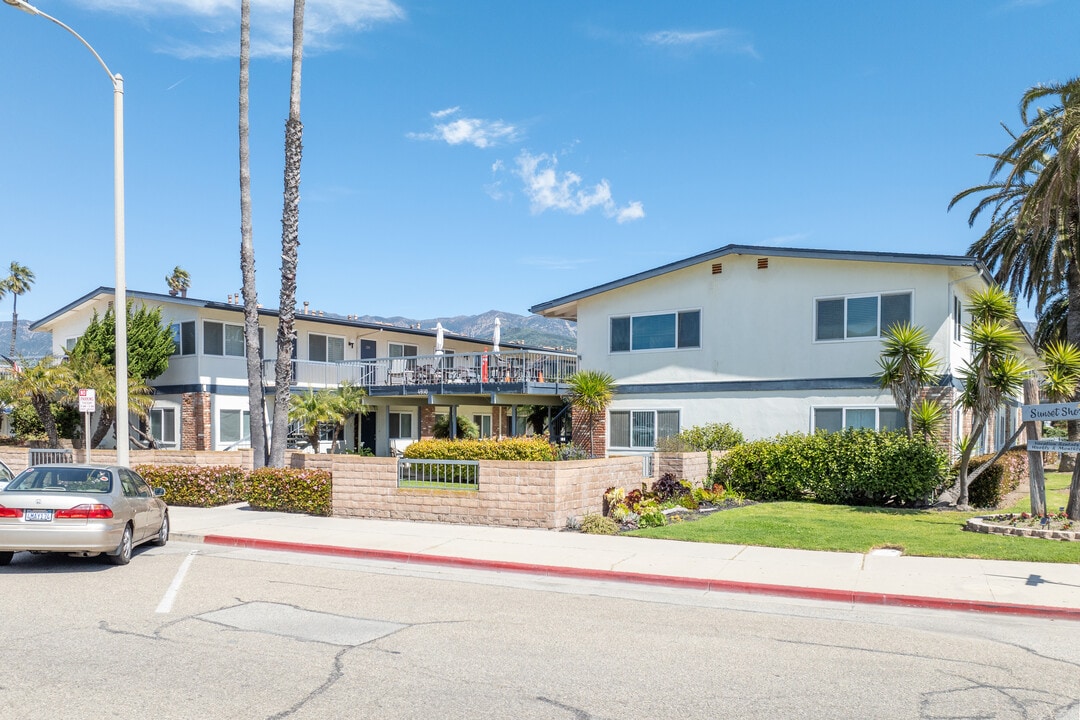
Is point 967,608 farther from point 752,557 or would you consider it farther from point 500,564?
point 500,564

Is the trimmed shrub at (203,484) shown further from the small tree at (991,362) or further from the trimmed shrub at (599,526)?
the small tree at (991,362)

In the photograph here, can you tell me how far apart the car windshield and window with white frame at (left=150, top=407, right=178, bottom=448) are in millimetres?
20443

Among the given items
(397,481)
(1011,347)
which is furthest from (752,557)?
(1011,347)

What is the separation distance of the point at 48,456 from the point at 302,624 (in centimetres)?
1893

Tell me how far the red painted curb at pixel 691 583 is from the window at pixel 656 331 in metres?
13.5

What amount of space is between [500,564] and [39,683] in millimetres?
6578

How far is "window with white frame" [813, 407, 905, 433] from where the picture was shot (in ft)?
69.4

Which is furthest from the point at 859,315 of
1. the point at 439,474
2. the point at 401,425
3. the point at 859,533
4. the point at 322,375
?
the point at 322,375

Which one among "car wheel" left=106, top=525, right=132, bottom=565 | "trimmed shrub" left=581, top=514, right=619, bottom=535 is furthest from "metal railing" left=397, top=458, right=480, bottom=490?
"car wheel" left=106, top=525, right=132, bottom=565

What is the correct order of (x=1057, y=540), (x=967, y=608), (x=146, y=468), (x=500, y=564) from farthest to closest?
(x=146, y=468) < (x=1057, y=540) < (x=500, y=564) < (x=967, y=608)

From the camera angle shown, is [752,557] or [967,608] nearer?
[967,608]

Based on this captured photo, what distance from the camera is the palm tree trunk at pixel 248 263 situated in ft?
75.4

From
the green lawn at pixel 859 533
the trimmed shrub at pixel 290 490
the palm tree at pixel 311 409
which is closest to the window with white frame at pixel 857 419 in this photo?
the green lawn at pixel 859 533

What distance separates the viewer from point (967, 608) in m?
9.55
